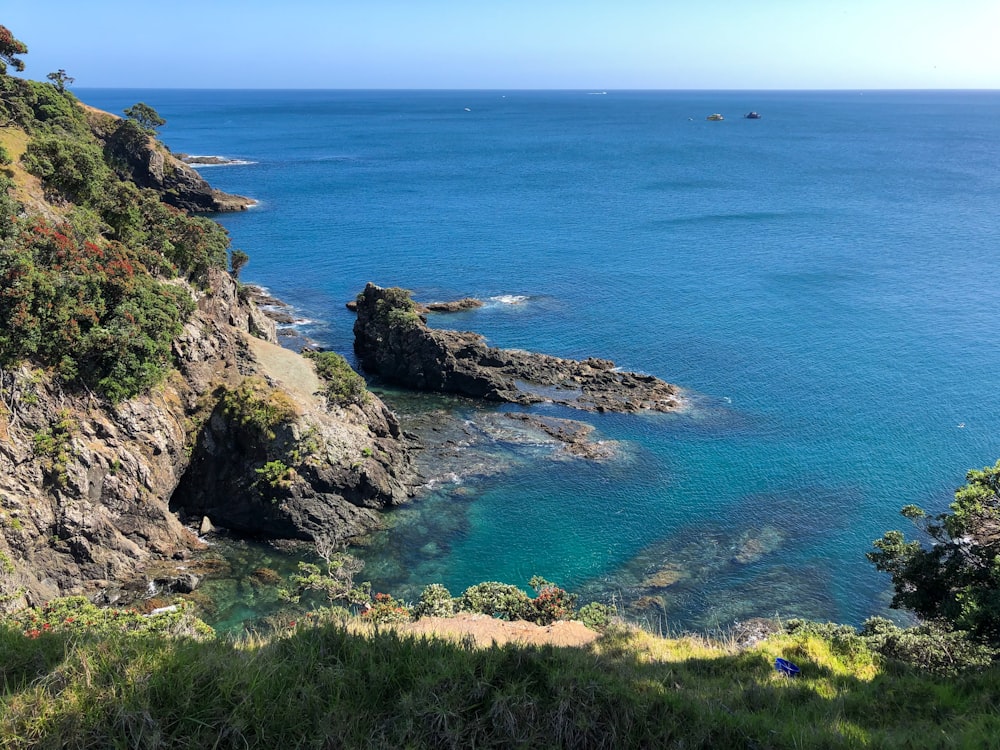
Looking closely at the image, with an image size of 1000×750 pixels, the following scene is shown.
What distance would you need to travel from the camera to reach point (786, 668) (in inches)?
805

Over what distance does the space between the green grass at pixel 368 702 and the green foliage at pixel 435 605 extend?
14.6 metres

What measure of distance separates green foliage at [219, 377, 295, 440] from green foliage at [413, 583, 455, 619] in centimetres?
1675

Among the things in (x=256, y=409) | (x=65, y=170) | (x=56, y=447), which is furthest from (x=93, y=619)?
(x=65, y=170)

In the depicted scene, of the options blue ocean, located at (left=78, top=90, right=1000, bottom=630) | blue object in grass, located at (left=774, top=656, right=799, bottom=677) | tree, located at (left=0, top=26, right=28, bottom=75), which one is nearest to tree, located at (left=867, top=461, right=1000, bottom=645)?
blue object in grass, located at (left=774, top=656, right=799, bottom=677)

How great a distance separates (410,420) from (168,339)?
21.7m

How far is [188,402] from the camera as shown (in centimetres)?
4456

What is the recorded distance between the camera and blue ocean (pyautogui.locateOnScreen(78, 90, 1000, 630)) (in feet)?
140

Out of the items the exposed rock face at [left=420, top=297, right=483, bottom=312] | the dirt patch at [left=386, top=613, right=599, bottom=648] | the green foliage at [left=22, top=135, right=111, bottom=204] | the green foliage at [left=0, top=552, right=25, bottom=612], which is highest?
the green foliage at [left=22, top=135, right=111, bottom=204]

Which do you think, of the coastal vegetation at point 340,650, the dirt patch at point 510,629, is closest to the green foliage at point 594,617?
the coastal vegetation at point 340,650

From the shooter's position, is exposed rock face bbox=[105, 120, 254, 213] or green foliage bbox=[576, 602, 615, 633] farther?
exposed rock face bbox=[105, 120, 254, 213]

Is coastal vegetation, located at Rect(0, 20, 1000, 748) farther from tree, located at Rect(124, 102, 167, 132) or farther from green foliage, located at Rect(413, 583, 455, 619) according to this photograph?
tree, located at Rect(124, 102, 167, 132)

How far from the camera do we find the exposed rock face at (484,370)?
206 feet

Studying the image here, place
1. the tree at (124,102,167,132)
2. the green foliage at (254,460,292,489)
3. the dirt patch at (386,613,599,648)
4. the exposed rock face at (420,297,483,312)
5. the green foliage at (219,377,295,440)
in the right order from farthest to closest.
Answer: the tree at (124,102,167,132) < the exposed rock face at (420,297,483,312) < the green foliage at (219,377,295,440) < the green foliage at (254,460,292,489) < the dirt patch at (386,613,599,648)

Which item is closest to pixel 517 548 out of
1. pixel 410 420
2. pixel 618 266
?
pixel 410 420
